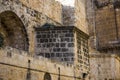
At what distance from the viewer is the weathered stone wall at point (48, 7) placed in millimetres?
10702

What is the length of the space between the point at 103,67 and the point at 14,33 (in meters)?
5.51

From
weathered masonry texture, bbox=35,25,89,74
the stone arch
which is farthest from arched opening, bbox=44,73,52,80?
weathered masonry texture, bbox=35,25,89,74

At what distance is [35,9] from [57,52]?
1.92m

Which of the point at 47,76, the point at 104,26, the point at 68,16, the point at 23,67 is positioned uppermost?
the point at 104,26

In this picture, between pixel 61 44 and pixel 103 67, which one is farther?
pixel 103 67

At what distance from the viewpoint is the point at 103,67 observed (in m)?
14.0

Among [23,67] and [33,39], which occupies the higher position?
[33,39]

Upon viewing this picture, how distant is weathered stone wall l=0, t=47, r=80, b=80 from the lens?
6.31 metres

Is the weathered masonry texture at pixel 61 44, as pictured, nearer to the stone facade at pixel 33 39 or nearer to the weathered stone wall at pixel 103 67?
the stone facade at pixel 33 39

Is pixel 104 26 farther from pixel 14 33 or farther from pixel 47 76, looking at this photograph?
pixel 47 76

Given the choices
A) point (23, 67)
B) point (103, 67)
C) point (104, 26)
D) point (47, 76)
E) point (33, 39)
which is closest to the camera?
point (23, 67)

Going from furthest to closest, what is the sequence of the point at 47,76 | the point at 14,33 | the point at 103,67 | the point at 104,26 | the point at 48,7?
the point at 104,26 < the point at 103,67 < the point at 48,7 < the point at 14,33 < the point at 47,76

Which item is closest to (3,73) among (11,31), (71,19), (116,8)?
(11,31)

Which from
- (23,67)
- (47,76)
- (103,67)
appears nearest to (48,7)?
(103,67)
